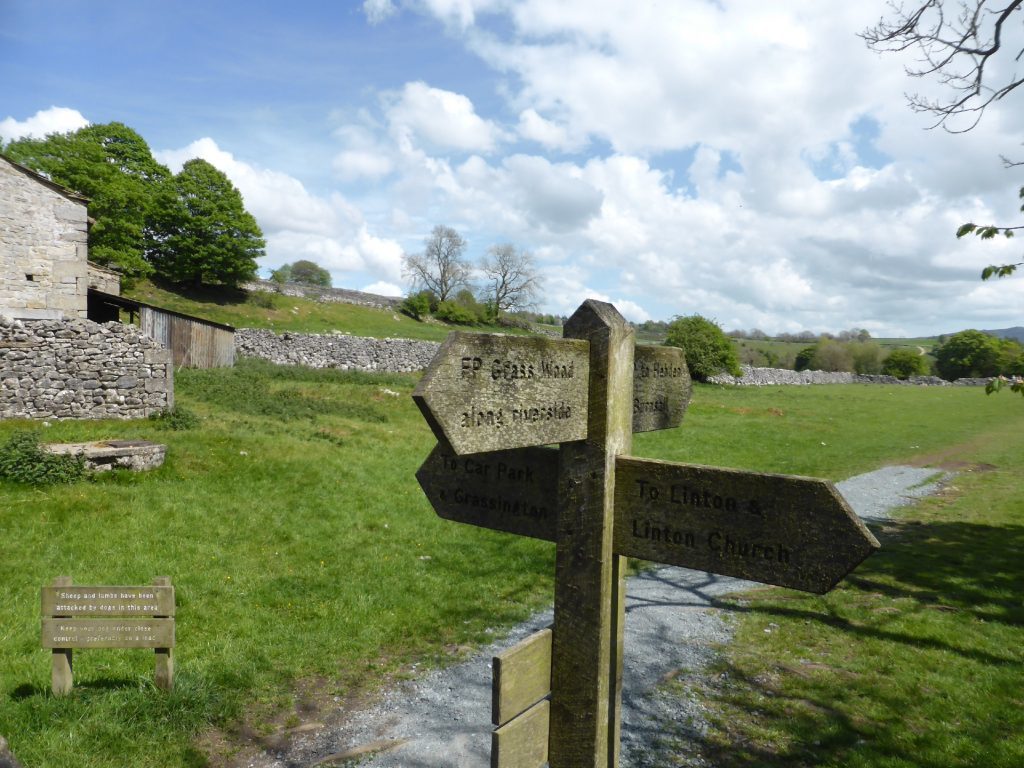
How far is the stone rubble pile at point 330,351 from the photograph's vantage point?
33.1 meters

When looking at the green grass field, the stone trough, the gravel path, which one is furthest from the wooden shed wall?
the gravel path

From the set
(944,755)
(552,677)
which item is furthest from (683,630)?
(552,677)

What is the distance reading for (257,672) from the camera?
6.42 m

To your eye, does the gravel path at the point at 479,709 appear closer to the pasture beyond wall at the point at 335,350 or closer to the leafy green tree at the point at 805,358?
the pasture beyond wall at the point at 335,350

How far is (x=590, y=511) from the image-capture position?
8.66 feet

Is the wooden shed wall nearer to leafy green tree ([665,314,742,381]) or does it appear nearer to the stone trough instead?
the stone trough

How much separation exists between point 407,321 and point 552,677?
56.2m

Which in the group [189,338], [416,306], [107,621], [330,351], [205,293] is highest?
[416,306]

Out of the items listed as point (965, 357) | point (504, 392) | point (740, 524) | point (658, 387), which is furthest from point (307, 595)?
point (965, 357)

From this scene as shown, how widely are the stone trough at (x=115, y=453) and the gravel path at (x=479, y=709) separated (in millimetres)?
8192

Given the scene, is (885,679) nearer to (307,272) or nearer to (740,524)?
(740,524)

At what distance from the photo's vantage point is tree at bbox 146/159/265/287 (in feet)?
150

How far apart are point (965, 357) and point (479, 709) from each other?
296 ft

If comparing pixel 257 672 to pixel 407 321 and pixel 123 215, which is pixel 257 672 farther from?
pixel 407 321
